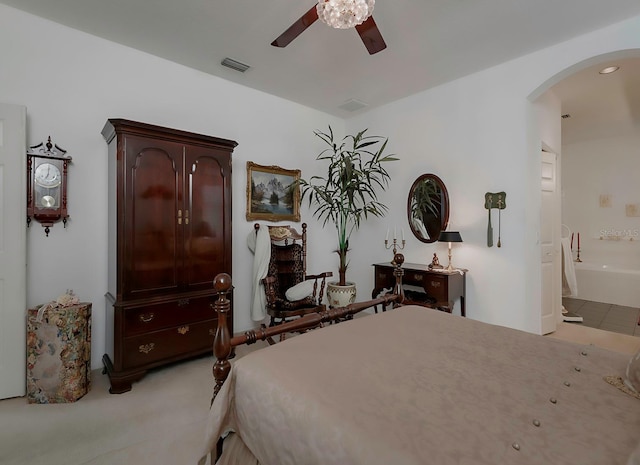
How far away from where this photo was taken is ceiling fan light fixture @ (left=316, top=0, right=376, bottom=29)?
1.64 meters

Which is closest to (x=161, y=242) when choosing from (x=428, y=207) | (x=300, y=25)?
(x=300, y=25)

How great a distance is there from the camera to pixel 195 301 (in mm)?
2807

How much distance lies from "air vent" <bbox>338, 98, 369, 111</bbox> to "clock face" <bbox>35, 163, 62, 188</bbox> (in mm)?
3290

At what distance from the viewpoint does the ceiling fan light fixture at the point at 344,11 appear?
64.6 inches

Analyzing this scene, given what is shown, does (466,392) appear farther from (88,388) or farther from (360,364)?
(88,388)

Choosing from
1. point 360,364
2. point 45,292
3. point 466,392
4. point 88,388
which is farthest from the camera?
point 45,292

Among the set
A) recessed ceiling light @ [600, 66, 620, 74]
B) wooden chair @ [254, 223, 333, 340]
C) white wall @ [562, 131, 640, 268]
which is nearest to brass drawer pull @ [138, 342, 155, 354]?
wooden chair @ [254, 223, 333, 340]

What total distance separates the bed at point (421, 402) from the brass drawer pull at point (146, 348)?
4.98ft

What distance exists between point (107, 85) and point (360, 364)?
128 inches

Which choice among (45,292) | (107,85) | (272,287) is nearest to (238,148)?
(107,85)

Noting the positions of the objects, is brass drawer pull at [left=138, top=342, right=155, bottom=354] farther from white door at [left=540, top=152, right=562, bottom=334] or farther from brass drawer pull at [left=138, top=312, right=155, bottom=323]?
white door at [left=540, top=152, right=562, bottom=334]

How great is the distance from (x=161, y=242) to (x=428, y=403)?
2429 mm

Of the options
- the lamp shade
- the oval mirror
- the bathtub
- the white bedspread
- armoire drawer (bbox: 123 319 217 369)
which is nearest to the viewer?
the white bedspread

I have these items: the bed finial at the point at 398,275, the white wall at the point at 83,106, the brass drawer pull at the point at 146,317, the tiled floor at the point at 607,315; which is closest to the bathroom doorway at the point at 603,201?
the tiled floor at the point at 607,315
